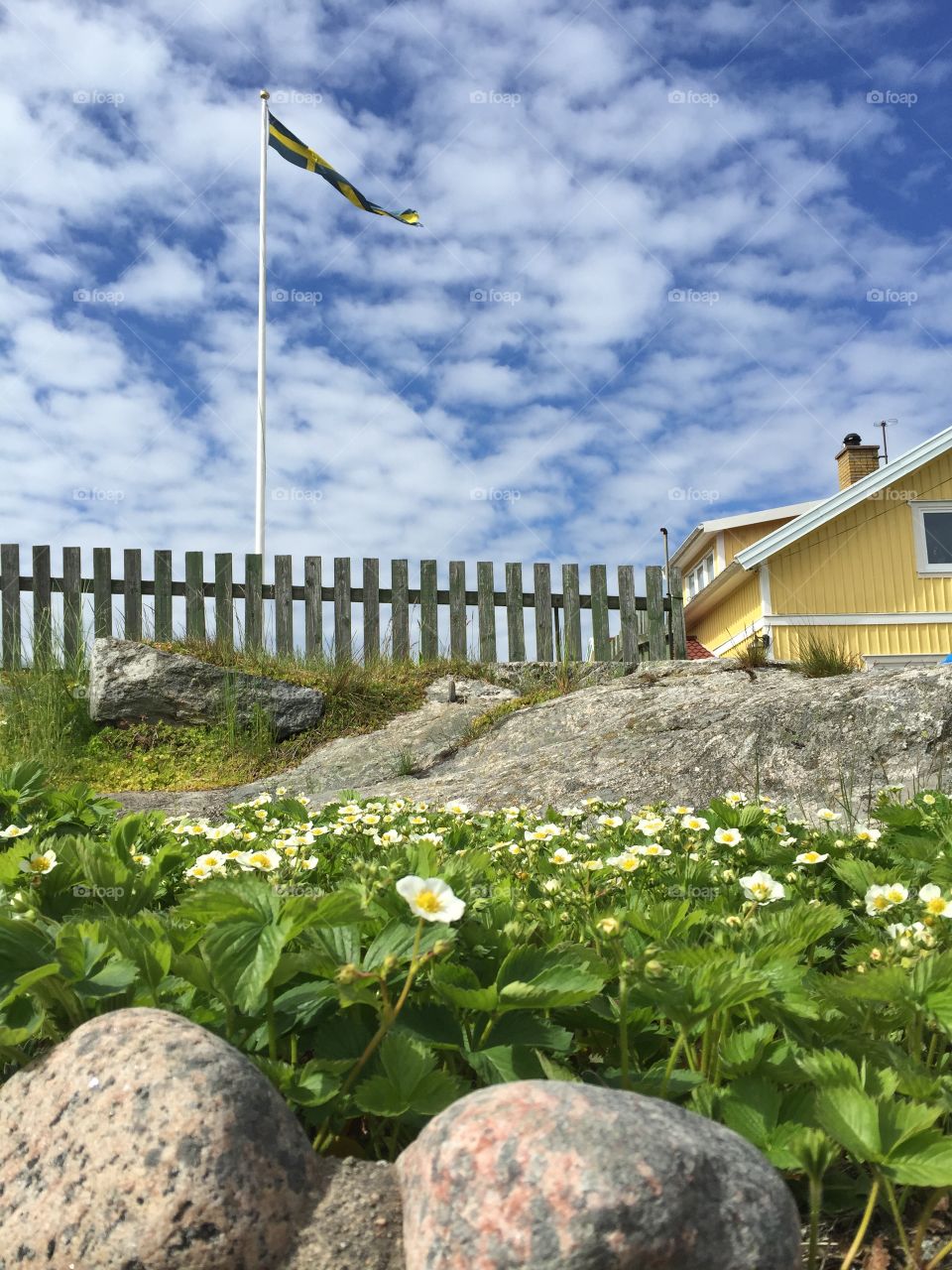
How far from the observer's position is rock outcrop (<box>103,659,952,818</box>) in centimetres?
614

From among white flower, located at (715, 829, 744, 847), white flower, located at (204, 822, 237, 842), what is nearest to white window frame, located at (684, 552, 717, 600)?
white flower, located at (715, 829, 744, 847)

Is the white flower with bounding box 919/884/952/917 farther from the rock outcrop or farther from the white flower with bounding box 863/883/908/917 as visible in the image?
the rock outcrop

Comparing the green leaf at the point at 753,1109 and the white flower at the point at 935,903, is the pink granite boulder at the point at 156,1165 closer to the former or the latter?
the green leaf at the point at 753,1109

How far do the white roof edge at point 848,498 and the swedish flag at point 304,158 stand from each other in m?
10.7

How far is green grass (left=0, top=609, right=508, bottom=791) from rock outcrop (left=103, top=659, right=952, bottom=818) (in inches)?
74.8

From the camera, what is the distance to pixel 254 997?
145cm

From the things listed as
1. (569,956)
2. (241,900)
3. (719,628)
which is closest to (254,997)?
(241,900)

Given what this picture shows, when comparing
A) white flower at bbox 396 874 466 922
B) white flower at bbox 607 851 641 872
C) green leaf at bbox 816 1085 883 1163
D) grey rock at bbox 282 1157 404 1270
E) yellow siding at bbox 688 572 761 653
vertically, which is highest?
yellow siding at bbox 688 572 761 653

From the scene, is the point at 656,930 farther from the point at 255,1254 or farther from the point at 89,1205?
the point at 89,1205

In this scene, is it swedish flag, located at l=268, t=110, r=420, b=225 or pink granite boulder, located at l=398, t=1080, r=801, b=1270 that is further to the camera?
swedish flag, located at l=268, t=110, r=420, b=225

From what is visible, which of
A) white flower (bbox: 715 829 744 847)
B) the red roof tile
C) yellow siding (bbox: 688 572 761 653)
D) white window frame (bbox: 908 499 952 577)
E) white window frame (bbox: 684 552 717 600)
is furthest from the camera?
white window frame (bbox: 684 552 717 600)

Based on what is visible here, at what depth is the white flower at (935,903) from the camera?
207cm

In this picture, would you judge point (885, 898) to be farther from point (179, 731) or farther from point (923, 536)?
point (923, 536)

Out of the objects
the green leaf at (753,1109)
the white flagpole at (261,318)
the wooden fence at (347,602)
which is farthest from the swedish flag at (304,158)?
the green leaf at (753,1109)
